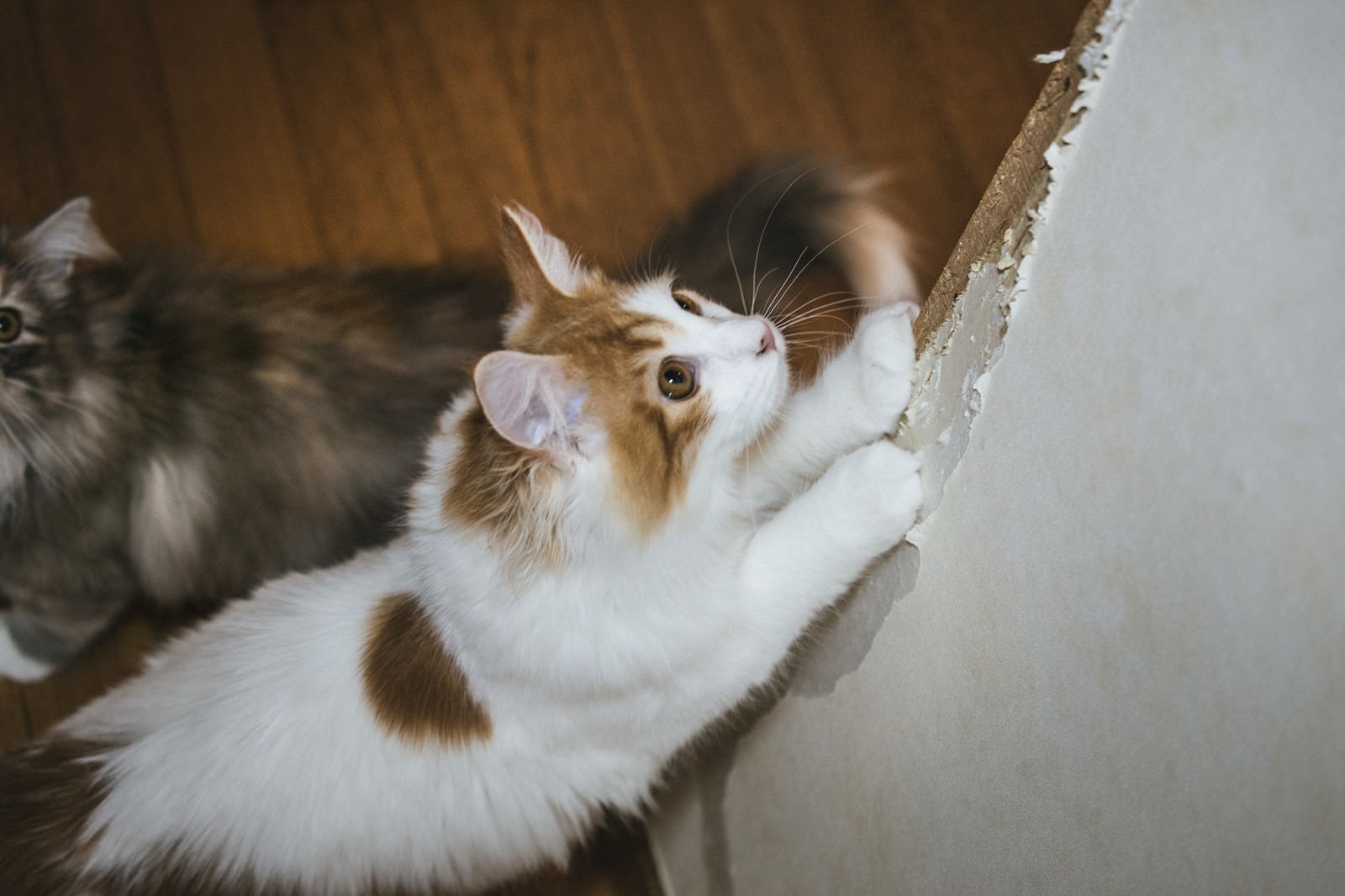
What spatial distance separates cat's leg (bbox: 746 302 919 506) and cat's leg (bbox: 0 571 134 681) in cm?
107

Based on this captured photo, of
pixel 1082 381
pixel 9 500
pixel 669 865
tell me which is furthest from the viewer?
pixel 669 865

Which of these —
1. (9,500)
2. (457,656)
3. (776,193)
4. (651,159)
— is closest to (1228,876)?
(457,656)

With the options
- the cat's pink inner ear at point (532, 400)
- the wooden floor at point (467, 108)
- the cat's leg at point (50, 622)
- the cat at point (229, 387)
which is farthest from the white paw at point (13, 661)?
the cat's pink inner ear at point (532, 400)

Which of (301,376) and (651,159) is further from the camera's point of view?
(651,159)

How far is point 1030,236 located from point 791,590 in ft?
1.57

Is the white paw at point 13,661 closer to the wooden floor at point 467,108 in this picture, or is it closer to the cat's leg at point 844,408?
the wooden floor at point 467,108

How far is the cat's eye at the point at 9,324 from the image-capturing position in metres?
1.25

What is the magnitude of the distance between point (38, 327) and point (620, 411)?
92 centimetres

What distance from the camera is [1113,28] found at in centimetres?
55

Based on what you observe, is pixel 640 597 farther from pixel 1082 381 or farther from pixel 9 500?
pixel 9 500

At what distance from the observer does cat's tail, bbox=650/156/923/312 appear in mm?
1315

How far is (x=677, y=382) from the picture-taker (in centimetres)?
96

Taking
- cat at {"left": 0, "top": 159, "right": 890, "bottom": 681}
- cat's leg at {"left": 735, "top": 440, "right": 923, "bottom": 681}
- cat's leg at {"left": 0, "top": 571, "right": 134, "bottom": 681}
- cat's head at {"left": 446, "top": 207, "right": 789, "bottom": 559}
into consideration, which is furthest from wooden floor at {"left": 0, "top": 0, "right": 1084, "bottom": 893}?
cat's leg at {"left": 735, "top": 440, "right": 923, "bottom": 681}

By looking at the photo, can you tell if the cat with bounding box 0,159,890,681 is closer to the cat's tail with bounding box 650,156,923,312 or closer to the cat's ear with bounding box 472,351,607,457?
the cat's tail with bounding box 650,156,923,312
